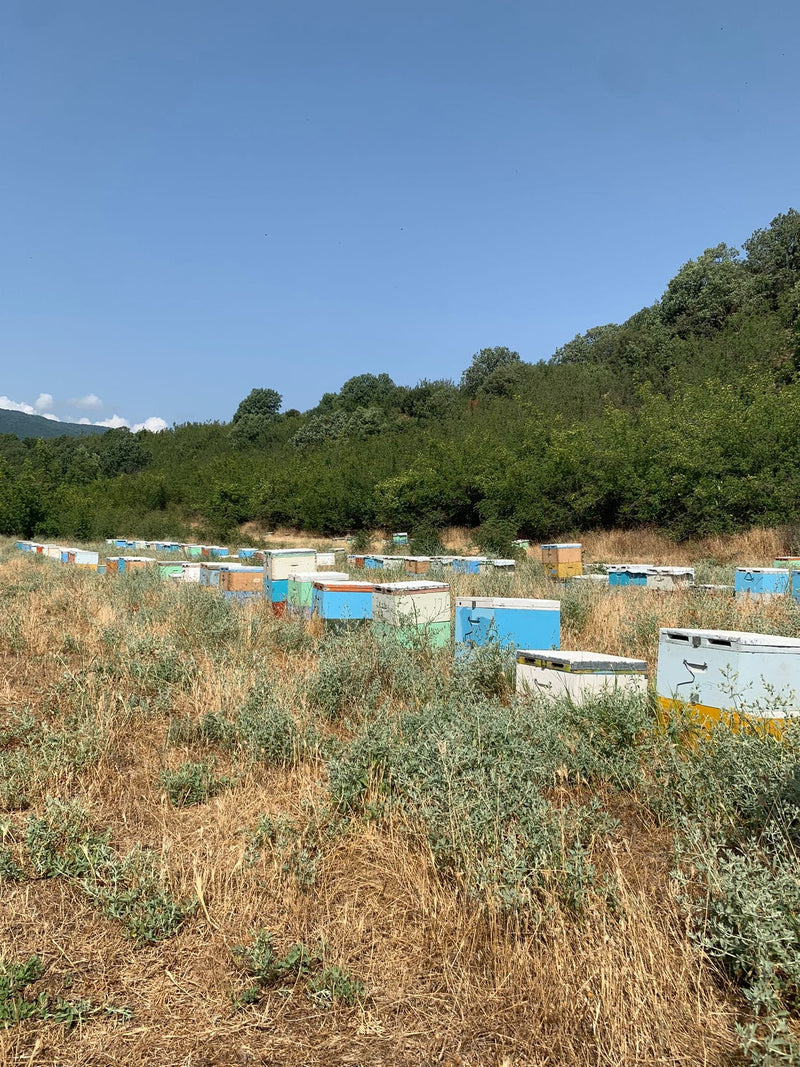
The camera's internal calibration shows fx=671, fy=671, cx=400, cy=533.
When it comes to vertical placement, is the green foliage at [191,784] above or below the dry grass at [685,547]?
below

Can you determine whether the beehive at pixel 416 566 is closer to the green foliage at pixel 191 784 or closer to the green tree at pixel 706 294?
the green foliage at pixel 191 784

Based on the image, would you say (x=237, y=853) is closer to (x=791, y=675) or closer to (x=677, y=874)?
(x=677, y=874)

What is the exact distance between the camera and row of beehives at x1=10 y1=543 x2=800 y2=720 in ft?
12.1

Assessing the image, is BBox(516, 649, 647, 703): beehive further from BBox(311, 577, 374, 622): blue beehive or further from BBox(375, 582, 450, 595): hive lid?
BBox(311, 577, 374, 622): blue beehive

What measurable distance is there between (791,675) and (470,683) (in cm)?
212

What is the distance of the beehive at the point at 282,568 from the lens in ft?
29.8

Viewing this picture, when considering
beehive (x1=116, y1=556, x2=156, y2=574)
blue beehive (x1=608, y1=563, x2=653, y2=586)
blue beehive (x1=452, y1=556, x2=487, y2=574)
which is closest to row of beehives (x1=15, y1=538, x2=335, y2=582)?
beehive (x1=116, y1=556, x2=156, y2=574)

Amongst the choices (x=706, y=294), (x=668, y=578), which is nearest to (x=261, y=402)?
(x=706, y=294)

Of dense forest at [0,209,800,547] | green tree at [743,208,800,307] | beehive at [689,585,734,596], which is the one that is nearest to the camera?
beehive at [689,585,734,596]

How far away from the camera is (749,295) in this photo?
30406mm

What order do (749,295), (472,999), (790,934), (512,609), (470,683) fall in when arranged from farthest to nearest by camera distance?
(749,295) < (512,609) < (470,683) < (472,999) < (790,934)

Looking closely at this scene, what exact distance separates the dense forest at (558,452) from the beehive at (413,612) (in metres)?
13.1

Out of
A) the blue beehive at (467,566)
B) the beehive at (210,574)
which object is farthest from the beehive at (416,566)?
the beehive at (210,574)

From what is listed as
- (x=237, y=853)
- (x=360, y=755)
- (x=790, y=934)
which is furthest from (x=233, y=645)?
(x=790, y=934)
